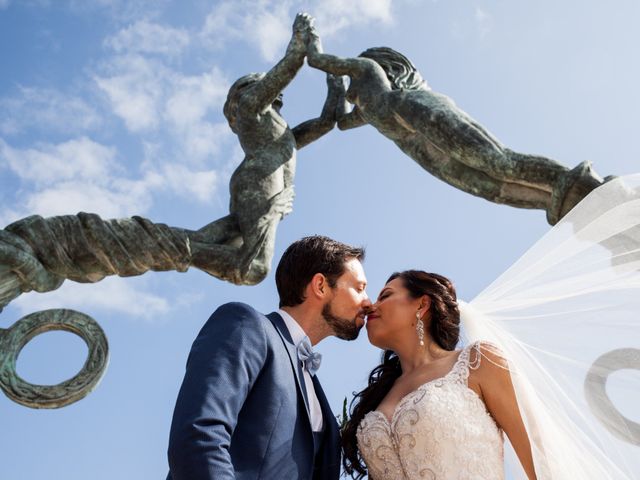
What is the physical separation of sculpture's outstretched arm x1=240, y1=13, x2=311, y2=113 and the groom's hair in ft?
9.99

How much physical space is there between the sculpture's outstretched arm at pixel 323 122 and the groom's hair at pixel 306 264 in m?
3.21

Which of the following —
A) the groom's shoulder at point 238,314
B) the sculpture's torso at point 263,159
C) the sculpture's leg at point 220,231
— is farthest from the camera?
the sculpture's torso at point 263,159

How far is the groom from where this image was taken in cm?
218

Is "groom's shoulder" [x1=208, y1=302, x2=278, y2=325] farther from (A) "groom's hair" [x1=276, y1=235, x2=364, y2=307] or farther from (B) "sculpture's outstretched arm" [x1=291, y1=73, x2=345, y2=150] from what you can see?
(B) "sculpture's outstretched arm" [x1=291, y1=73, x2=345, y2=150]

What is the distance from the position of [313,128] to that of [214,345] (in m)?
3.98

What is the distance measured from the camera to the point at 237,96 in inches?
242

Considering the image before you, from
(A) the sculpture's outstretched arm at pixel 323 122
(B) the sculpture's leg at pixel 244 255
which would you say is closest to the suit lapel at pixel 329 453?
(B) the sculpture's leg at pixel 244 255

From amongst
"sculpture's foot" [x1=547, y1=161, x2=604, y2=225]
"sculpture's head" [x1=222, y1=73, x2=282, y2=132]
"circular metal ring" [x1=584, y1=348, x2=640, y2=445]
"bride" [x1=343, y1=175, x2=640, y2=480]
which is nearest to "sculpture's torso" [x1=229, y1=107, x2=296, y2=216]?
"sculpture's head" [x1=222, y1=73, x2=282, y2=132]

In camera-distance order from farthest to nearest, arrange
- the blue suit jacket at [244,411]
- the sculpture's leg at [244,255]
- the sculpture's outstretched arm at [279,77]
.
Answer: the sculpture's outstretched arm at [279,77]
the sculpture's leg at [244,255]
the blue suit jacket at [244,411]

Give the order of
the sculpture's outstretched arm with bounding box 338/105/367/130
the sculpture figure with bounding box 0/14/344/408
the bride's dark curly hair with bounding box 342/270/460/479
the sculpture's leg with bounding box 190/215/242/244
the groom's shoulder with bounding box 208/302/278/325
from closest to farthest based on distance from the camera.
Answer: the groom's shoulder with bounding box 208/302/278/325 < the bride's dark curly hair with bounding box 342/270/460/479 < the sculpture figure with bounding box 0/14/344/408 < the sculpture's leg with bounding box 190/215/242/244 < the sculpture's outstretched arm with bounding box 338/105/367/130

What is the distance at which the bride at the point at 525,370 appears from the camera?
268 centimetres

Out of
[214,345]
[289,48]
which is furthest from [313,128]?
[214,345]

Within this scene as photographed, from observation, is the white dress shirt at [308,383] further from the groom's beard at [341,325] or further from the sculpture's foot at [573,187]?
the sculpture's foot at [573,187]

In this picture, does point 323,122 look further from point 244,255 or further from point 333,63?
point 244,255
